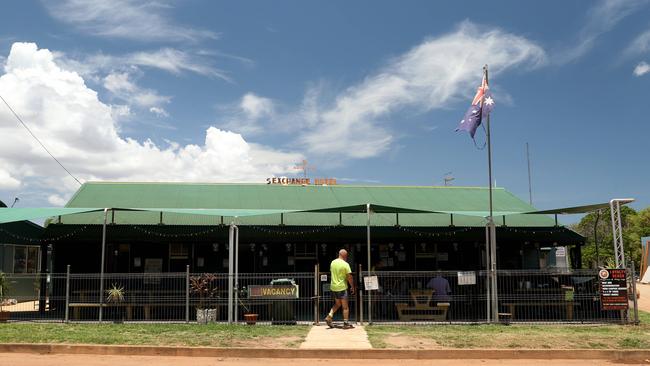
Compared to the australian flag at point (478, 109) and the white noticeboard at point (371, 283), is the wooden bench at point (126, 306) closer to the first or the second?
the white noticeboard at point (371, 283)

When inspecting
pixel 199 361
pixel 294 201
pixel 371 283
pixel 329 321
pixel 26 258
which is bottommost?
pixel 199 361

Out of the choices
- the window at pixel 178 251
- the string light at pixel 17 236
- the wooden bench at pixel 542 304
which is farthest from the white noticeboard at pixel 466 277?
the string light at pixel 17 236

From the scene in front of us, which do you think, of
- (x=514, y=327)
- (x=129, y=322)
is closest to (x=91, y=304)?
(x=129, y=322)

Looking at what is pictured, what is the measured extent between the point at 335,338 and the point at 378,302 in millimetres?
3712

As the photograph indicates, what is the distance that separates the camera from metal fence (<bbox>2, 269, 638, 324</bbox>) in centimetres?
1448

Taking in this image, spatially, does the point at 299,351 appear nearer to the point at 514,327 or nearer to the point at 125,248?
the point at 514,327

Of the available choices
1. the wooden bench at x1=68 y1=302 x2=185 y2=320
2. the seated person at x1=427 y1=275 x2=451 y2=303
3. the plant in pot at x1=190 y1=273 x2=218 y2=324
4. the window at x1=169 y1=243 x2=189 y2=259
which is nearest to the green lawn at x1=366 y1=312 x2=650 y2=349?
the seated person at x1=427 y1=275 x2=451 y2=303

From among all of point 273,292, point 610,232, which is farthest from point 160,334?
point 610,232

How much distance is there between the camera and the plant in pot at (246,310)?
14.0 meters

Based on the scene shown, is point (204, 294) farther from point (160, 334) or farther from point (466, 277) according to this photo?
point (466, 277)

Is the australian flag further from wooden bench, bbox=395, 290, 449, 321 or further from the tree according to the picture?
the tree

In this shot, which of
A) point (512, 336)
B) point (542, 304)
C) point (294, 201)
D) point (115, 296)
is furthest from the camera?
point (294, 201)

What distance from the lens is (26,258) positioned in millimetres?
24859

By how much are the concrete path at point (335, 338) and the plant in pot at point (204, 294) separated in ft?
8.56
